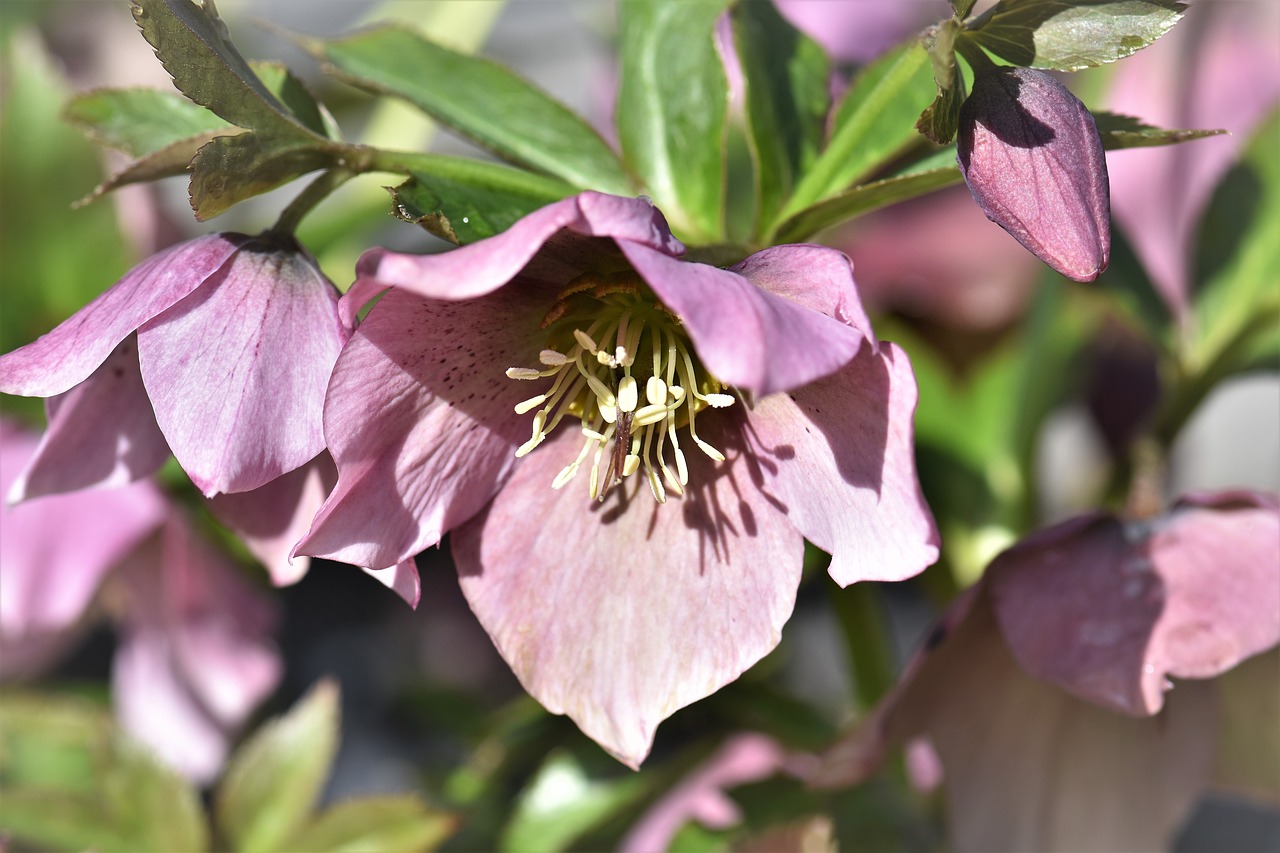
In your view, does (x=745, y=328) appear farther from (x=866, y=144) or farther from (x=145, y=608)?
(x=145, y=608)

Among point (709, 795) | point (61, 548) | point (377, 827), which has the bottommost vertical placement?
point (709, 795)

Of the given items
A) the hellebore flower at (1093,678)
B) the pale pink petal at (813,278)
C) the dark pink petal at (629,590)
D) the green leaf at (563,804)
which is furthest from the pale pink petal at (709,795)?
the pale pink petal at (813,278)

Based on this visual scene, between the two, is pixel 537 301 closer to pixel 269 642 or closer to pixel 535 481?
pixel 535 481

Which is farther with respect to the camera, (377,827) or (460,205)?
(377,827)

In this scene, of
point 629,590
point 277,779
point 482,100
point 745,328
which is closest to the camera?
point 745,328

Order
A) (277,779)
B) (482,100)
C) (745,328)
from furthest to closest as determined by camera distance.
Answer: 1. (277,779)
2. (482,100)
3. (745,328)

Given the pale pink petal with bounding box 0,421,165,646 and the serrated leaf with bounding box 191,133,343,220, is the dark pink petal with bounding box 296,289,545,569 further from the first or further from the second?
the pale pink petal with bounding box 0,421,165,646

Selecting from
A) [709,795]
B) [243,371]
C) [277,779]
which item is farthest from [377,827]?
[243,371]
